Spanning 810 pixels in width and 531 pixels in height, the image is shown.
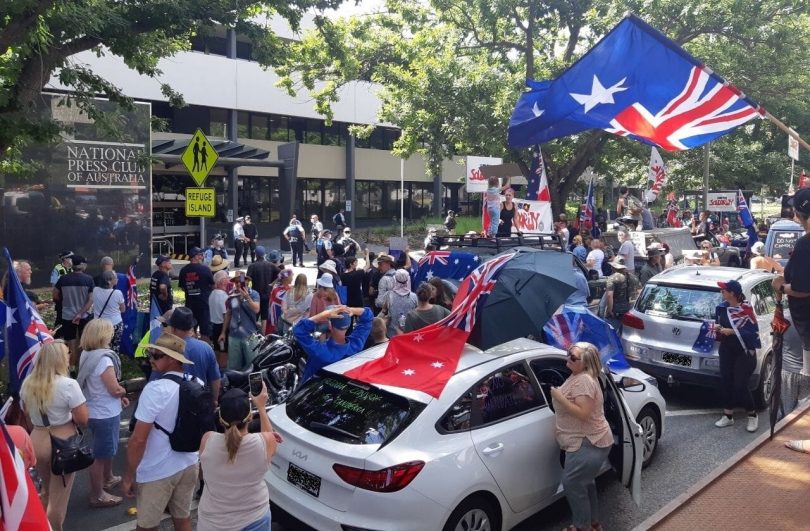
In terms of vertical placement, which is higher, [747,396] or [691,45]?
A: [691,45]

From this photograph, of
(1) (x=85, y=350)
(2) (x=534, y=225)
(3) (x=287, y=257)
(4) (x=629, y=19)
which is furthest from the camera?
(3) (x=287, y=257)

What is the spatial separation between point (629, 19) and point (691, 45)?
58.9 ft

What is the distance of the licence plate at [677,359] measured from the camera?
850cm

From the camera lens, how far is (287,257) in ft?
88.1

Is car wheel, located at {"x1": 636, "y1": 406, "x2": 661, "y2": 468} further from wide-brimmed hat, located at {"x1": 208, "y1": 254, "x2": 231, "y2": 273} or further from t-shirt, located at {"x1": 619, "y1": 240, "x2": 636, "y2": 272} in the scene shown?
t-shirt, located at {"x1": 619, "y1": 240, "x2": 636, "y2": 272}

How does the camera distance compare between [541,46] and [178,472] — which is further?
[541,46]

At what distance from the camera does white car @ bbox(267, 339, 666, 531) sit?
4.46m

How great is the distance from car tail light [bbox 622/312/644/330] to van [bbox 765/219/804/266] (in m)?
6.45

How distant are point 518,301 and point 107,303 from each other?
6071 millimetres

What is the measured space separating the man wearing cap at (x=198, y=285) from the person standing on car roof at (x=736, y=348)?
23.2 ft

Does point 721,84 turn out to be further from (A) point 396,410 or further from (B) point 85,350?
(B) point 85,350

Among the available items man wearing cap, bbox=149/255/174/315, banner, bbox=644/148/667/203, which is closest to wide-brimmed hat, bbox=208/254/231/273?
man wearing cap, bbox=149/255/174/315

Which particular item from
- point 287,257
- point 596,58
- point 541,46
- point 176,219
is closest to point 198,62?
point 176,219

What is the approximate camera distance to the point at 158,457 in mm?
4422
